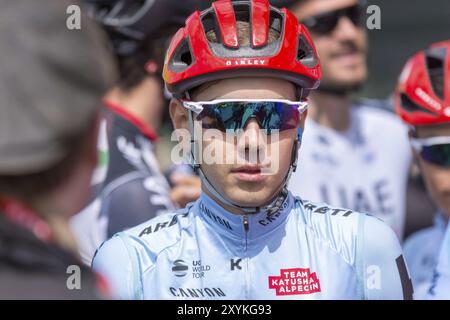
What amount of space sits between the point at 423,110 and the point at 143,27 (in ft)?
5.45

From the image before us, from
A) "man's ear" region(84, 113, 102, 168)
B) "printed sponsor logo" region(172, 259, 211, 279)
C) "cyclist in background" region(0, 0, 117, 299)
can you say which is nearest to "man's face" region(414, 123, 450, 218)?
"printed sponsor logo" region(172, 259, 211, 279)

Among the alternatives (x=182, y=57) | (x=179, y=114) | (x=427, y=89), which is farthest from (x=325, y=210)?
(x=427, y=89)

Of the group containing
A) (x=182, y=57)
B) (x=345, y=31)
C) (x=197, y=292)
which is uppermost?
(x=345, y=31)

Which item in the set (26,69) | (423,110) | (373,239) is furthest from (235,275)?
(423,110)

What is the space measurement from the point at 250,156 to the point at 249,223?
0.26 m

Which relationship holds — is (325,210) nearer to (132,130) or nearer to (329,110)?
(132,130)

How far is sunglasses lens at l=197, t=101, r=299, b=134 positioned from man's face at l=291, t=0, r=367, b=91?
115 inches

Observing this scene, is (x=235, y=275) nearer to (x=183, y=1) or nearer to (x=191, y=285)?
(x=191, y=285)

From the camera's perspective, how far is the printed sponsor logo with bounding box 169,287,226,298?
330cm

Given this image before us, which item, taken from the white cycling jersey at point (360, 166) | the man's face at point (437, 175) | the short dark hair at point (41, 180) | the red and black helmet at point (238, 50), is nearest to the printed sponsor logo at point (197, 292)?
the red and black helmet at point (238, 50)

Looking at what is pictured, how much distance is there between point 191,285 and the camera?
10.9ft

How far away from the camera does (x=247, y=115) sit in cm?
330

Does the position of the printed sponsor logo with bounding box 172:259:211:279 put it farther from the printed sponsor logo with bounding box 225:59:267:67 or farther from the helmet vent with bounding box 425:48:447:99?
the helmet vent with bounding box 425:48:447:99
